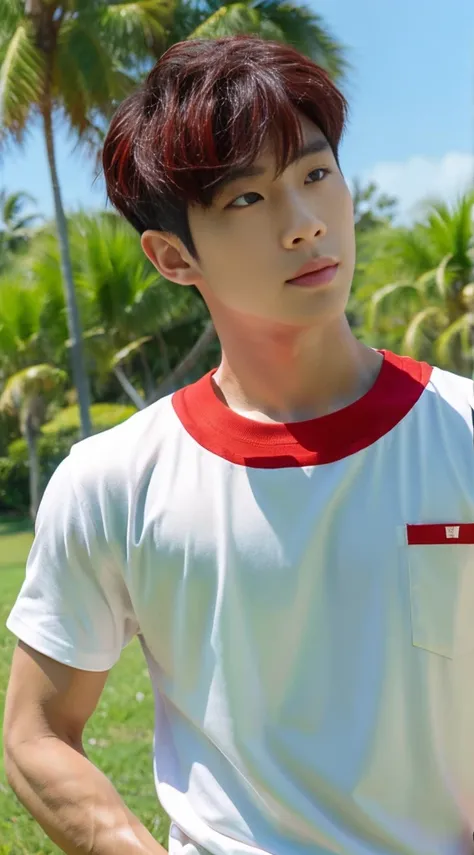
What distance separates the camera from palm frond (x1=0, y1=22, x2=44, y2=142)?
11.4 m

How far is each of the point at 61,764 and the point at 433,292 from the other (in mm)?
14352

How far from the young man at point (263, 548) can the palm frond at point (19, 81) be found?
11.0 meters

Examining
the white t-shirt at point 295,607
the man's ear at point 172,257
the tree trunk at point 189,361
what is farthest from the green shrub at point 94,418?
the white t-shirt at point 295,607

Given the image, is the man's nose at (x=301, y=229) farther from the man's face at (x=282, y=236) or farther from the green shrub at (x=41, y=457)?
the green shrub at (x=41, y=457)

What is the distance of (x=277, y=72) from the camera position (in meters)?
1.16

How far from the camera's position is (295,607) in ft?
3.51

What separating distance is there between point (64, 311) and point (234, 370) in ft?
50.0

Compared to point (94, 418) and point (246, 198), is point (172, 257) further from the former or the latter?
point (94, 418)

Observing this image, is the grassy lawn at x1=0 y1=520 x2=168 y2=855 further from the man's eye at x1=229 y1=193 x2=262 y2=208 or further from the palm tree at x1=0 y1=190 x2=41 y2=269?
the palm tree at x1=0 y1=190 x2=41 y2=269

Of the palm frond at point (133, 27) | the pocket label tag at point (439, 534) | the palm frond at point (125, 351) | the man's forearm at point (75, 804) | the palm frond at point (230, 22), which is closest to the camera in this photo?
the pocket label tag at point (439, 534)

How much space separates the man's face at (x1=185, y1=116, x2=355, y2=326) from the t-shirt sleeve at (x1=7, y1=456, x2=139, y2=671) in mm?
311

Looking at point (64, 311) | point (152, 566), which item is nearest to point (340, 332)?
point (152, 566)

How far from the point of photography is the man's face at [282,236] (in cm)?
110

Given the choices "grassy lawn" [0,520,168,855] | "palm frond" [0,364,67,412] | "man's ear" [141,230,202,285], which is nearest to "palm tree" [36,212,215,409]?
"palm frond" [0,364,67,412]
